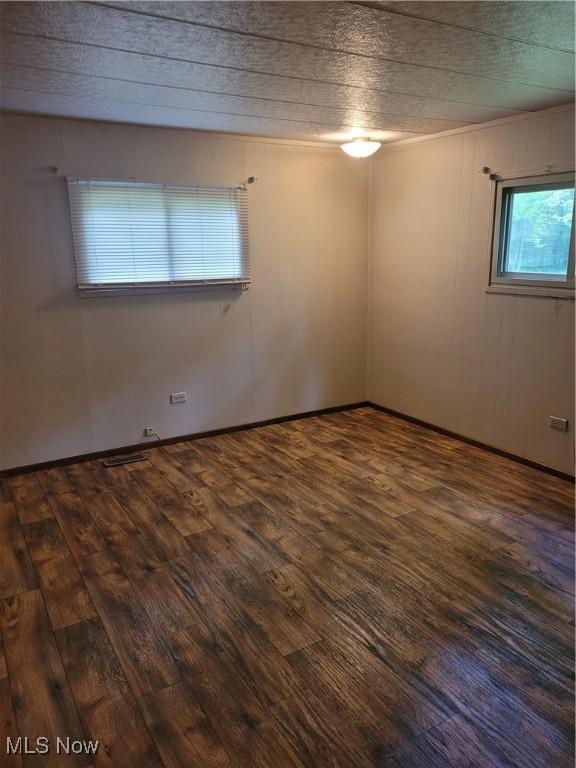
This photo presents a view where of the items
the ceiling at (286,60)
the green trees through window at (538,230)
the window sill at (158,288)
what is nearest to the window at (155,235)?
the window sill at (158,288)

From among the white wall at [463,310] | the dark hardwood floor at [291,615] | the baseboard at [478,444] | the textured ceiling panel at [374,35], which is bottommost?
the dark hardwood floor at [291,615]

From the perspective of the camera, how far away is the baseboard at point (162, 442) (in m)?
3.84

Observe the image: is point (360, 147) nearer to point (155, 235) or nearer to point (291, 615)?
point (155, 235)

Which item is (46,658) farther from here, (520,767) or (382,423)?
(382,423)

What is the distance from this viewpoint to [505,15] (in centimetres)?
191

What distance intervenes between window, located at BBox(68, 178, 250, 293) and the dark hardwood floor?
1.44 meters

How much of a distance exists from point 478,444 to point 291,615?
246 centimetres

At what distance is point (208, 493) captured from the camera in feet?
11.5

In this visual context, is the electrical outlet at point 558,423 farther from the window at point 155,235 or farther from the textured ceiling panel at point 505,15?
the window at point 155,235

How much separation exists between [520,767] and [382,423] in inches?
132

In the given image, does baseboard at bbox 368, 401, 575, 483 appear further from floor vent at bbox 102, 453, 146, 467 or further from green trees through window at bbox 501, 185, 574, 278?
floor vent at bbox 102, 453, 146, 467

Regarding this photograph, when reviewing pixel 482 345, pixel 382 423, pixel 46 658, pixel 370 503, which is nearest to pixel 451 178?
pixel 482 345

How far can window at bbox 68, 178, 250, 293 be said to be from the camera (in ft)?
12.3

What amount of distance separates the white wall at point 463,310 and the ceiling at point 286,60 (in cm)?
38
